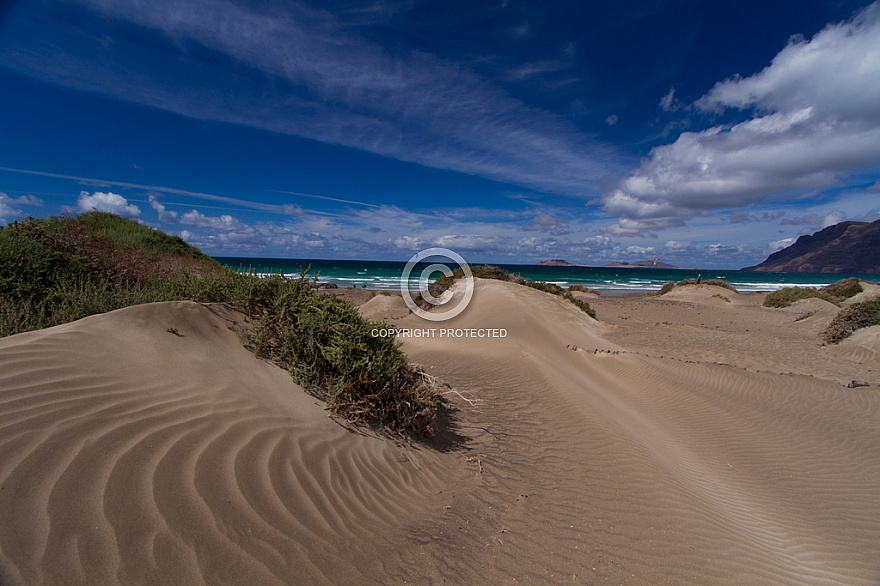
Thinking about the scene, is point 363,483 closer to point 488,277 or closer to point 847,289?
point 488,277

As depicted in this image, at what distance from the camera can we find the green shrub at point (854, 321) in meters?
13.2

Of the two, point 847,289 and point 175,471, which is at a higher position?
point 175,471

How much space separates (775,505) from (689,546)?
2113 millimetres

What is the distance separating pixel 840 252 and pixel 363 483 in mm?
158246

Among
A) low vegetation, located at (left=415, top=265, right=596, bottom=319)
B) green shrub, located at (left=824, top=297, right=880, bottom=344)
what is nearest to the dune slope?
low vegetation, located at (left=415, top=265, right=596, bottom=319)

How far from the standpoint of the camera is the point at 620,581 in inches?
108

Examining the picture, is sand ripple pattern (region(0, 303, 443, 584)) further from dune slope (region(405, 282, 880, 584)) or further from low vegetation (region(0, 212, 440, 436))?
dune slope (region(405, 282, 880, 584))

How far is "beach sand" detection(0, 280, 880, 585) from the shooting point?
207cm

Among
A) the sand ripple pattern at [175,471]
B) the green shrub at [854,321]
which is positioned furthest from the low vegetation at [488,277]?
the sand ripple pattern at [175,471]

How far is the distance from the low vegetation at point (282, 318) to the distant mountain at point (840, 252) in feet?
462

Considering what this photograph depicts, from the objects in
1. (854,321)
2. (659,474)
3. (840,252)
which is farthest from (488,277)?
(840,252)

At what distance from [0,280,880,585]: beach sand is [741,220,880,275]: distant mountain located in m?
137

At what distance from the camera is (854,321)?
13617mm

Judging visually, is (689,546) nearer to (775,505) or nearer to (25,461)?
(775,505)
